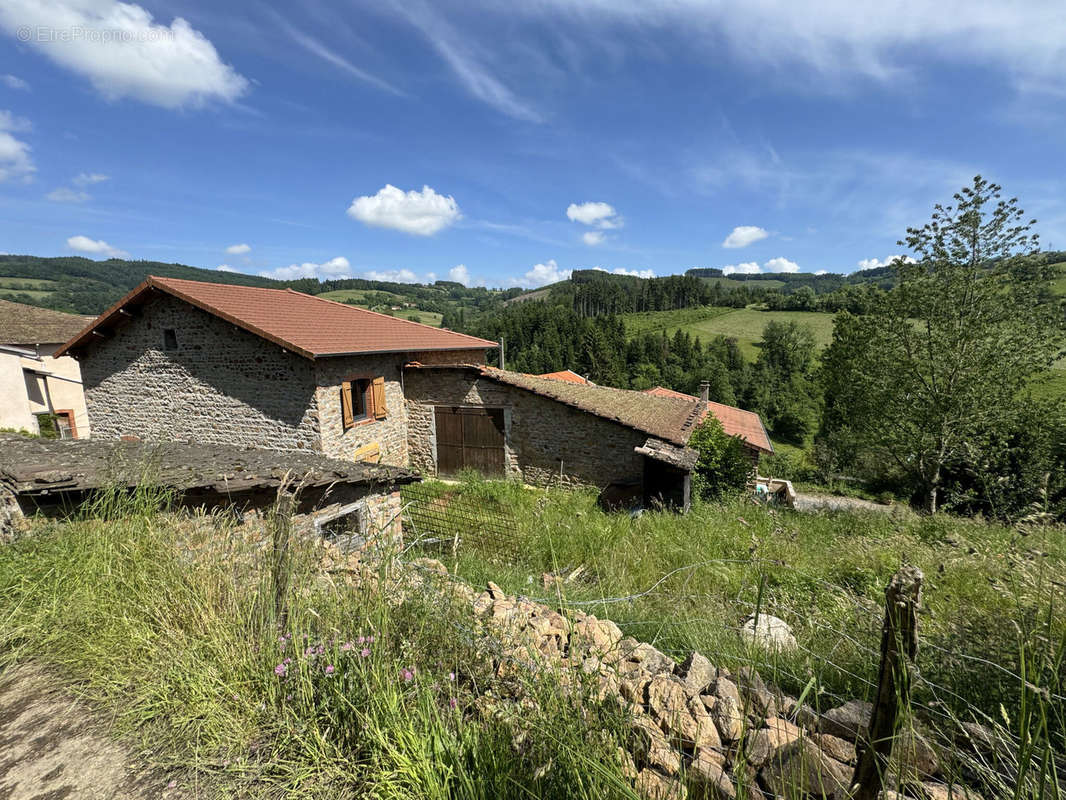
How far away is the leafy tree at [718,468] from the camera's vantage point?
1150 cm

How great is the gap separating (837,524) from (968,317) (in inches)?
325

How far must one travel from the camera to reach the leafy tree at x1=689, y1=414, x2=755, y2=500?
1150 cm

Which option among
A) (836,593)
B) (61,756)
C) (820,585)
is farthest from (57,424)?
(836,593)

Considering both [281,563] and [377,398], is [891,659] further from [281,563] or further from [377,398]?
[377,398]

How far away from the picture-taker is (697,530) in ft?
24.8

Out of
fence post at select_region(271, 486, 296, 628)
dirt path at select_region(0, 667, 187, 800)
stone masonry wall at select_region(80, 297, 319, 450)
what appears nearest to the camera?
dirt path at select_region(0, 667, 187, 800)

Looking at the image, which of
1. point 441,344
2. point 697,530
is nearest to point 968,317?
point 697,530

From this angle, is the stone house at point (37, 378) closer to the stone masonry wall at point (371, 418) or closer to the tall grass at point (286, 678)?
the stone masonry wall at point (371, 418)

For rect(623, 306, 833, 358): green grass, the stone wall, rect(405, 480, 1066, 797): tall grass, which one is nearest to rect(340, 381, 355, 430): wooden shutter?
the stone wall

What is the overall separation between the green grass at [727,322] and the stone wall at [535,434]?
57.7 metres

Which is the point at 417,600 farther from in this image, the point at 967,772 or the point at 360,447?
the point at 360,447

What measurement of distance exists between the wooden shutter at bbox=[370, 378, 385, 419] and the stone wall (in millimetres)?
1333

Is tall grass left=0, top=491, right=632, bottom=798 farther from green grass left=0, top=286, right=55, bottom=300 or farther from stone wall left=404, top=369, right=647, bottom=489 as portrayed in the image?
green grass left=0, top=286, right=55, bottom=300

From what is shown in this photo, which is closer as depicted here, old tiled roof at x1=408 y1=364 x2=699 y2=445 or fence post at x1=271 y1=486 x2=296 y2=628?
fence post at x1=271 y1=486 x2=296 y2=628
